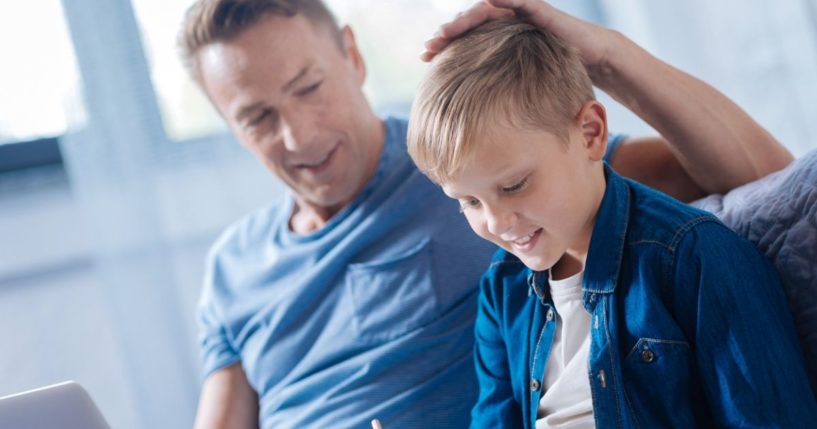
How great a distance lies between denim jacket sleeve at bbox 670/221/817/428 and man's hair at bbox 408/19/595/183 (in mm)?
201

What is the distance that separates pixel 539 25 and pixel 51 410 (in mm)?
739

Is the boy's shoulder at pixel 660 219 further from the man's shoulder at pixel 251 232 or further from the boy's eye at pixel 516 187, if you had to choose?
the man's shoulder at pixel 251 232

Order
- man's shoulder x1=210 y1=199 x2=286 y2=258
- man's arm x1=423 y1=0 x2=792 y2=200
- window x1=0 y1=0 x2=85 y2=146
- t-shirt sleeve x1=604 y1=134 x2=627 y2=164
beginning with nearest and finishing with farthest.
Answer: man's arm x1=423 y1=0 x2=792 y2=200 < t-shirt sleeve x1=604 y1=134 x2=627 y2=164 < man's shoulder x1=210 y1=199 x2=286 y2=258 < window x1=0 y1=0 x2=85 y2=146

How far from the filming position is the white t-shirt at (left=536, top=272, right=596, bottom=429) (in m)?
1.12

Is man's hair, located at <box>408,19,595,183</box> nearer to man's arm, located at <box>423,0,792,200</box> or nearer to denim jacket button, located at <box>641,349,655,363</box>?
man's arm, located at <box>423,0,792,200</box>

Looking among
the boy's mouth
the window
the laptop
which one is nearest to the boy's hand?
the boy's mouth

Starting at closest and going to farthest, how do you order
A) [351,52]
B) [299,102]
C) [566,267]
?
1. [566,267]
2. [299,102]
3. [351,52]

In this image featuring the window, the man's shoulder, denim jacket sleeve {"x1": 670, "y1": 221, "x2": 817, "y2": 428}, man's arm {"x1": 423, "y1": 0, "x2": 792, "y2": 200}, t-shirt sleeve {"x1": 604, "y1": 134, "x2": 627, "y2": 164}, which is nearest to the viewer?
denim jacket sleeve {"x1": 670, "y1": 221, "x2": 817, "y2": 428}

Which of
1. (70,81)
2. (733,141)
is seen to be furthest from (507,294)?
(70,81)

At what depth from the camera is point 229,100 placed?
5.27 ft

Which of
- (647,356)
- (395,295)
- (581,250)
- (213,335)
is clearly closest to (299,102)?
(395,295)

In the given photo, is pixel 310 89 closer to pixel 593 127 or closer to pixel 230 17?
pixel 230 17

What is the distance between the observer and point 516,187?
3.48 ft

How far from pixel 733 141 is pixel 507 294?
354 mm
